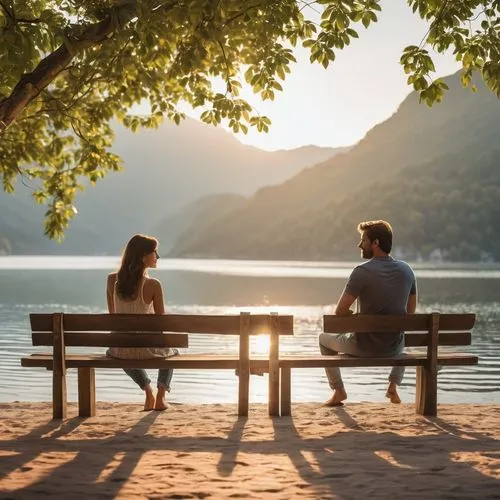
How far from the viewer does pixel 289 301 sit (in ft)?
215

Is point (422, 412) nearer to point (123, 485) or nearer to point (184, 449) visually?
point (184, 449)

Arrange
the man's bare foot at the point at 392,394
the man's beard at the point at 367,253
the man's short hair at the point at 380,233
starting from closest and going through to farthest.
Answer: the man's short hair at the point at 380,233 < the man's beard at the point at 367,253 < the man's bare foot at the point at 392,394

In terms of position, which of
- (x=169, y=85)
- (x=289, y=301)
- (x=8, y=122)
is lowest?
(x=289, y=301)

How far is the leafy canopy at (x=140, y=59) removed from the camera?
7.93 m

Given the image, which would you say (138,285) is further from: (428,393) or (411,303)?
(428,393)

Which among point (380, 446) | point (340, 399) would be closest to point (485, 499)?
point (380, 446)

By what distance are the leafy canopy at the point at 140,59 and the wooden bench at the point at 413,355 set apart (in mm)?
2472

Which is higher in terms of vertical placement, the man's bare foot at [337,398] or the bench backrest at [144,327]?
the bench backrest at [144,327]

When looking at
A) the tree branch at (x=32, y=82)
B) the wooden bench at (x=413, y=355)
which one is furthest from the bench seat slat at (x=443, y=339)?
the tree branch at (x=32, y=82)

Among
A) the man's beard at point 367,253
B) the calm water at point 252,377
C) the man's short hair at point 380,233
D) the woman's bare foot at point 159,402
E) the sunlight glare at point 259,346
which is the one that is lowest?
the sunlight glare at point 259,346

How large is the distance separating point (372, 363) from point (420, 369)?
0.79 metres

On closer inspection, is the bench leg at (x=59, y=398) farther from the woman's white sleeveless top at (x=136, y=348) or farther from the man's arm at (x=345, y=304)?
the man's arm at (x=345, y=304)

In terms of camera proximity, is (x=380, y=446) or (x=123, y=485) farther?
(x=380, y=446)

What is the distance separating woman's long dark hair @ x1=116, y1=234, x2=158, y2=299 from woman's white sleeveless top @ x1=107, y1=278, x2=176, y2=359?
0.24 feet
